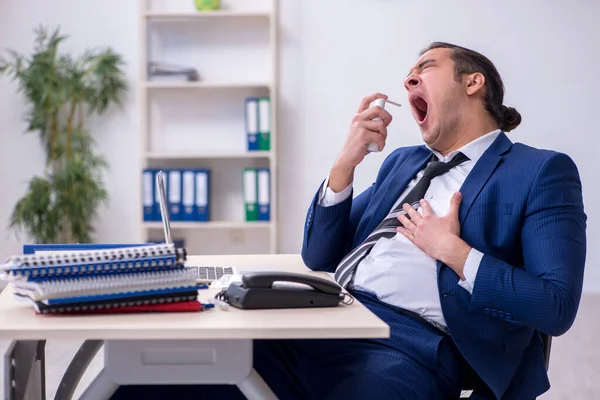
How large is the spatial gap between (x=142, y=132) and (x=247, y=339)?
366 centimetres

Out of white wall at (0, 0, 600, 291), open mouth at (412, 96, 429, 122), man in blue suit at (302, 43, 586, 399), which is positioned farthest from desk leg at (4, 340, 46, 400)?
white wall at (0, 0, 600, 291)

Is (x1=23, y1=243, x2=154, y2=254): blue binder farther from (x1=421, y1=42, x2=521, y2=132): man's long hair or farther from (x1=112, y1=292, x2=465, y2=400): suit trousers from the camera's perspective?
(x1=421, y1=42, x2=521, y2=132): man's long hair

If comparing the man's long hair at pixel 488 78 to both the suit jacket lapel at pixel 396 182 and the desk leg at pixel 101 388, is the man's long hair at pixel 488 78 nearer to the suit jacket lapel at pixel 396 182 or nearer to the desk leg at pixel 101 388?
the suit jacket lapel at pixel 396 182

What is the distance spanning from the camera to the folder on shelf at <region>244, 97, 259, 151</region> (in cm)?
462

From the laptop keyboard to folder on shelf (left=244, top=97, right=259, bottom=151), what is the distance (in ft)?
9.43

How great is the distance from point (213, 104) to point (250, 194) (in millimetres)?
660

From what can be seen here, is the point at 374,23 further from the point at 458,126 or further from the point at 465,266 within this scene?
the point at 465,266

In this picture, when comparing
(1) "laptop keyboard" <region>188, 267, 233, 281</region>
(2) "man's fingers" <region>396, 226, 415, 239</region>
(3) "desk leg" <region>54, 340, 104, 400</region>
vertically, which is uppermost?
(2) "man's fingers" <region>396, 226, 415, 239</region>

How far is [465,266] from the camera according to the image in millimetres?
1547

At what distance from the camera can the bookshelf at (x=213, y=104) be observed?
15.9ft

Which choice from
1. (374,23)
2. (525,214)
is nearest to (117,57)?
(374,23)

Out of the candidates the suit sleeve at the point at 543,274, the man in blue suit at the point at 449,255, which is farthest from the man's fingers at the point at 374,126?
the suit sleeve at the point at 543,274

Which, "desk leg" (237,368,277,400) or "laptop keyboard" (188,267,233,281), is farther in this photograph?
"laptop keyboard" (188,267,233,281)

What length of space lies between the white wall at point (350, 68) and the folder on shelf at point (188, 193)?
1.49 feet
